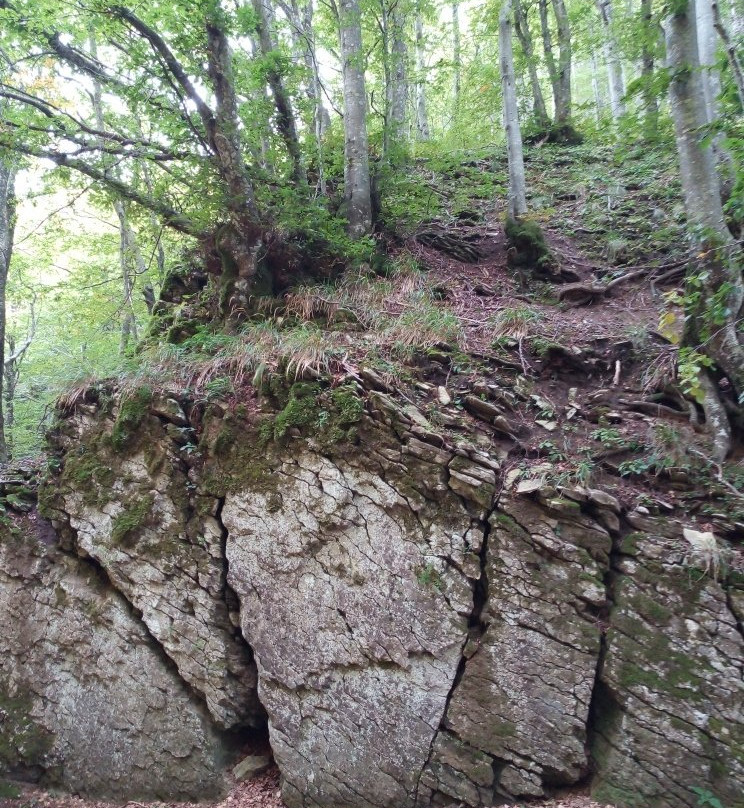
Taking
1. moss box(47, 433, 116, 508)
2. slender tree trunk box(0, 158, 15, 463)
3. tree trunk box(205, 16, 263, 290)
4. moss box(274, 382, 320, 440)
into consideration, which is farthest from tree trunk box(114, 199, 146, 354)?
moss box(274, 382, 320, 440)

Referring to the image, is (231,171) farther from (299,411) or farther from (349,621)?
(349,621)

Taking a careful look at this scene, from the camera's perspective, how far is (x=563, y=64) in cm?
1105

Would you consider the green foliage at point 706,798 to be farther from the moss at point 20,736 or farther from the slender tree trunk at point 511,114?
the slender tree trunk at point 511,114

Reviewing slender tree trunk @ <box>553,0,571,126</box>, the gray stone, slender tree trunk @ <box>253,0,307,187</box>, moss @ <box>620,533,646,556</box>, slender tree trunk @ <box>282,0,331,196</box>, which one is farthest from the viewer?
slender tree trunk @ <box>553,0,571,126</box>

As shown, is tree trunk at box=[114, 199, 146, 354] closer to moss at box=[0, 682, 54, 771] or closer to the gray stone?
moss at box=[0, 682, 54, 771]

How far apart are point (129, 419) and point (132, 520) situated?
1.05 meters

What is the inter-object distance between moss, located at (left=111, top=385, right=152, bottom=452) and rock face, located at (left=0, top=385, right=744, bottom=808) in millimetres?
23

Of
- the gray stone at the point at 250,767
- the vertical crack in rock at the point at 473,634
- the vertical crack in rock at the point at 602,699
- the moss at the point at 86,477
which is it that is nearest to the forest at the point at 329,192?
the moss at the point at 86,477

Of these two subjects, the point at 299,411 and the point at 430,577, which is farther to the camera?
the point at 299,411

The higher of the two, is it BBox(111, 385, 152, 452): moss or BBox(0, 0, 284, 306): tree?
BBox(0, 0, 284, 306): tree

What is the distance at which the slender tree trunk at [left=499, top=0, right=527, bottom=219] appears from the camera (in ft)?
22.1

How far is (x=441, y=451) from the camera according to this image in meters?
4.16

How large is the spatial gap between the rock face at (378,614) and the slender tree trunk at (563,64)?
10705mm

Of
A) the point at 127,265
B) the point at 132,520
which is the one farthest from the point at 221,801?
the point at 127,265
